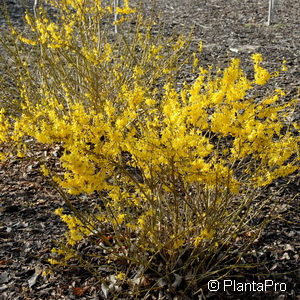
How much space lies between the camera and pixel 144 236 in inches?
101

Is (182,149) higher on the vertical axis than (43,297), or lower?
higher

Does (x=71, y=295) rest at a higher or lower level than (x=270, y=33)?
lower

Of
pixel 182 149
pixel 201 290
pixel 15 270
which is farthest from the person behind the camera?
pixel 15 270

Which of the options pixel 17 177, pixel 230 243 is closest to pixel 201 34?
pixel 17 177

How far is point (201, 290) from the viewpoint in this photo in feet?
8.43

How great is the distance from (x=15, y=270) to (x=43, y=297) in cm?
33

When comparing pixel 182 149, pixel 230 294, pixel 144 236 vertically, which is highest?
pixel 182 149

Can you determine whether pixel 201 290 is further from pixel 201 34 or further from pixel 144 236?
pixel 201 34

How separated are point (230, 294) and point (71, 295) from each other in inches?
38.2

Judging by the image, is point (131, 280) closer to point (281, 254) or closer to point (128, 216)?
point (128, 216)

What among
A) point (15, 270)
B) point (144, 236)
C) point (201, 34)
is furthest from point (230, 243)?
point (201, 34)

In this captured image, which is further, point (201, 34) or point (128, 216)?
point (201, 34)

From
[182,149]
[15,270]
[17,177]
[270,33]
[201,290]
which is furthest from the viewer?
[270,33]

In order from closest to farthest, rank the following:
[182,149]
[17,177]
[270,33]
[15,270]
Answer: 1. [182,149]
2. [15,270]
3. [17,177]
4. [270,33]
